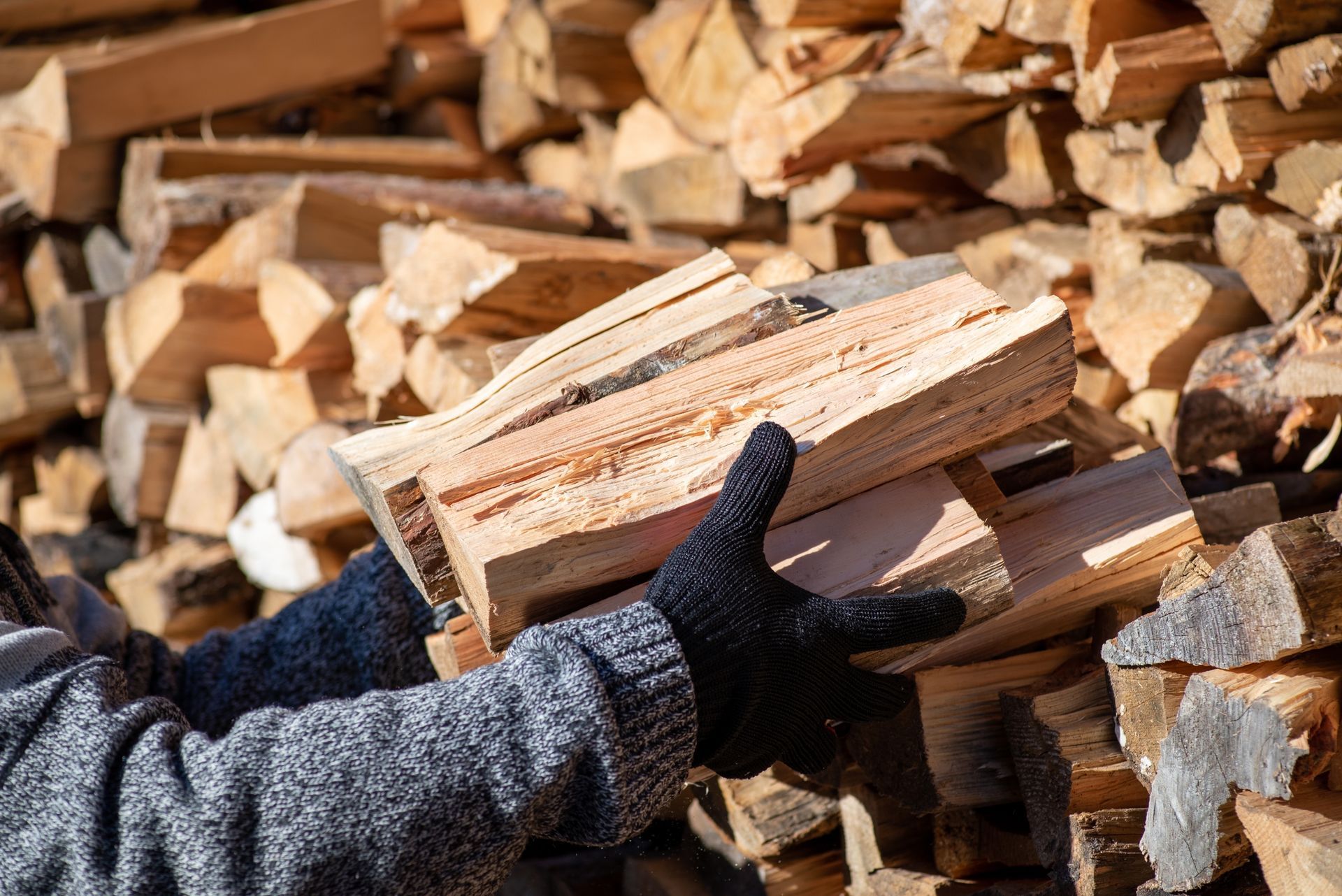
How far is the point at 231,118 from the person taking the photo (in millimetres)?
4262

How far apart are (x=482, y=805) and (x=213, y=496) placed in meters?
2.61

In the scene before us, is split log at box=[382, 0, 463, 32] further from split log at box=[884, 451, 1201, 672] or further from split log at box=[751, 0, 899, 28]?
split log at box=[884, 451, 1201, 672]

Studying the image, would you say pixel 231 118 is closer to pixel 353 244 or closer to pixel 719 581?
pixel 353 244

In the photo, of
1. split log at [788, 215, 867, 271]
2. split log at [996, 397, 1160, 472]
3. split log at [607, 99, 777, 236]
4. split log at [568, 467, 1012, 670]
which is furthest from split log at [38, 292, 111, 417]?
split log at [996, 397, 1160, 472]

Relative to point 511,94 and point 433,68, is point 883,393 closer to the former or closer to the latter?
point 511,94

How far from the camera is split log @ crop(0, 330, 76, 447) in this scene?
424 cm

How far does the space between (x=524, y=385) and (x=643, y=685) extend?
541 millimetres

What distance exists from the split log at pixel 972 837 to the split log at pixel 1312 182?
114cm

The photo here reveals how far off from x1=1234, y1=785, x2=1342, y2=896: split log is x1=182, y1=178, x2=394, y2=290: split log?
275cm

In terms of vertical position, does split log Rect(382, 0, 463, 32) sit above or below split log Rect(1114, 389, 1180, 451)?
above

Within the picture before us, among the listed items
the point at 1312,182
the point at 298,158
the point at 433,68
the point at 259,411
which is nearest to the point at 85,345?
the point at 298,158

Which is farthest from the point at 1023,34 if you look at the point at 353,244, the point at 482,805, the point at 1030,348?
the point at 353,244

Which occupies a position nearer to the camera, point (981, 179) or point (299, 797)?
point (299, 797)

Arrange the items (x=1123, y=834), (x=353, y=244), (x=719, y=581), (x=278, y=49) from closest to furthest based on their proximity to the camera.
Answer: (x=719, y=581) → (x=1123, y=834) → (x=353, y=244) → (x=278, y=49)
